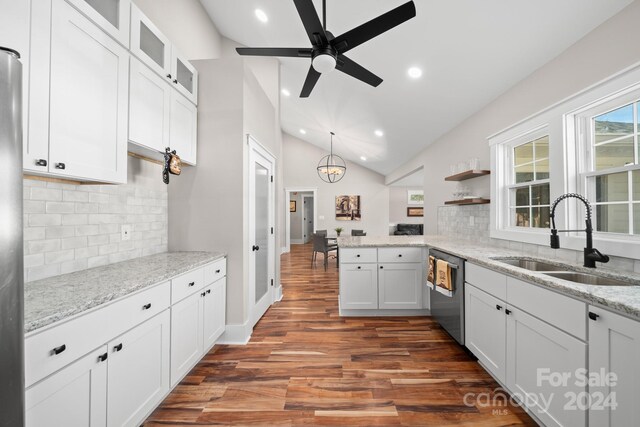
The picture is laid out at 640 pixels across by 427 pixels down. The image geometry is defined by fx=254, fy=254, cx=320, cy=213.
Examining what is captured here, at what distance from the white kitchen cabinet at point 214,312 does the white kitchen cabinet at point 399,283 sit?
1721mm

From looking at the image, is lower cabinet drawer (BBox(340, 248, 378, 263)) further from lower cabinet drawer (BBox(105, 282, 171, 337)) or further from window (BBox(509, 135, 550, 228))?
lower cabinet drawer (BBox(105, 282, 171, 337))

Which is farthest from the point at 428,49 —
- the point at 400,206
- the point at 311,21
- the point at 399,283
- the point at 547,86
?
the point at 400,206

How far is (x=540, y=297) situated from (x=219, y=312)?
2.33m

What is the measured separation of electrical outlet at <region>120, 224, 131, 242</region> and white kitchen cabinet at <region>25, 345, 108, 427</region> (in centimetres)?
105

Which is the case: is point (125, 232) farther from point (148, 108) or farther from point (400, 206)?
point (400, 206)

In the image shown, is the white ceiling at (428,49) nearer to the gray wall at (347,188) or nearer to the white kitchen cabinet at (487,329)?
the white kitchen cabinet at (487,329)

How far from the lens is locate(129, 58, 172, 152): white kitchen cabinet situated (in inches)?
65.2

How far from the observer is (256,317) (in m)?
2.82

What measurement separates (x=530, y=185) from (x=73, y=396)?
3435 millimetres

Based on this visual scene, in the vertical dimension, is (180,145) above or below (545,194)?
above

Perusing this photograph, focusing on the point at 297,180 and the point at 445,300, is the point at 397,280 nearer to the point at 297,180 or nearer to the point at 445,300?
the point at 445,300

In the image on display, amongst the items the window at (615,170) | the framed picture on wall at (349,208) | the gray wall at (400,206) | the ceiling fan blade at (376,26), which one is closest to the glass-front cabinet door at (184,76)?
the ceiling fan blade at (376,26)

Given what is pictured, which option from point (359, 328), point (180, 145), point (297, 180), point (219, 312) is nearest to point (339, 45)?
point (180, 145)

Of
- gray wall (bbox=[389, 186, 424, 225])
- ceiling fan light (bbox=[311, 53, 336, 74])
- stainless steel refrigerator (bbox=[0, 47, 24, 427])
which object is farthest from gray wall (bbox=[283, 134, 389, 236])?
stainless steel refrigerator (bbox=[0, 47, 24, 427])
